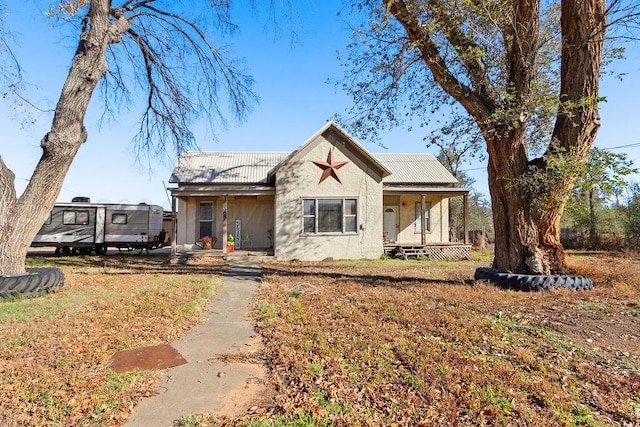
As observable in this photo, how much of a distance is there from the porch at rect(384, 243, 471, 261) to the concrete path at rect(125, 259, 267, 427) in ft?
39.3

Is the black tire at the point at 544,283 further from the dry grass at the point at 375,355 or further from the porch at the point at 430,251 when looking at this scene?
the porch at the point at 430,251

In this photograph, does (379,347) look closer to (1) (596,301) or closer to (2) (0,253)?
(1) (596,301)

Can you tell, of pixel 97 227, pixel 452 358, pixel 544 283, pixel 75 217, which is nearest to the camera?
pixel 452 358

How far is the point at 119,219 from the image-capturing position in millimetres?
19344

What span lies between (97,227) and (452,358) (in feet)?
65.6

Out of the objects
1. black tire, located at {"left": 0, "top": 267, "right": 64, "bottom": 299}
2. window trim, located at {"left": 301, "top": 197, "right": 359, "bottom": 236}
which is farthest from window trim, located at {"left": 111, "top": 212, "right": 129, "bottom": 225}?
black tire, located at {"left": 0, "top": 267, "right": 64, "bottom": 299}

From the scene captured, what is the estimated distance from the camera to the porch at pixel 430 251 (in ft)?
57.2

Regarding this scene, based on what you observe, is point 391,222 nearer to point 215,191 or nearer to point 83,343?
point 215,191

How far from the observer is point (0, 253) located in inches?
301

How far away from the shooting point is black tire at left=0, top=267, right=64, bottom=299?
7042 millimetres

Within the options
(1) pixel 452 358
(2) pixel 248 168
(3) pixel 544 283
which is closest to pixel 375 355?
(1) pixel 452 358

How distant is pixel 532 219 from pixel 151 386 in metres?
8.60

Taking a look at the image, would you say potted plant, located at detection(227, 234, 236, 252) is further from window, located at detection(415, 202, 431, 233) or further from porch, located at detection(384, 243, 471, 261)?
window, located at detection(415, 202, 431, 233)

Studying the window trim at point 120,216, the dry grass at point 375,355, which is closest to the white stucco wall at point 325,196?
the dry grass at point 375,355
